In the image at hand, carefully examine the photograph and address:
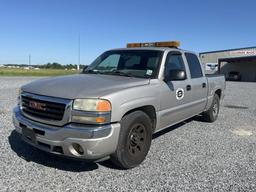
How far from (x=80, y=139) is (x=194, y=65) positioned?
372 cm

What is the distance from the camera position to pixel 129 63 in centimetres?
510

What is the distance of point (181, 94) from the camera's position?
519 cm

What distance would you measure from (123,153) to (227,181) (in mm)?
1489

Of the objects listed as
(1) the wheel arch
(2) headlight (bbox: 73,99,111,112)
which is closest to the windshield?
(1) the wheel arch

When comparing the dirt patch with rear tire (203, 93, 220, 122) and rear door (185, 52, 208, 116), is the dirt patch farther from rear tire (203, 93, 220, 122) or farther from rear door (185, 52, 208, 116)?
rear door (185, 52, 208, 116)

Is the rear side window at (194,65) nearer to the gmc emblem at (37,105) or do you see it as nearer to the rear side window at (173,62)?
the rear side window at (173,62)

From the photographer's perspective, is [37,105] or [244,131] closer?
[37,105]

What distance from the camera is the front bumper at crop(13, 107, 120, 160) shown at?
334 centimetres

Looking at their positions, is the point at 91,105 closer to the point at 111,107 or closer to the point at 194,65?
the point at 111,107

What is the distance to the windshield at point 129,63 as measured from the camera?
4.71 metres

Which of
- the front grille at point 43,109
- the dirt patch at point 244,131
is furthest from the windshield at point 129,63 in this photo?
the dirt patch at point 244,131

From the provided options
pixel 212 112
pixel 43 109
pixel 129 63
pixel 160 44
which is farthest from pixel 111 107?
pixel 212 112

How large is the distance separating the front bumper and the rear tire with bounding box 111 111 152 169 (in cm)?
18

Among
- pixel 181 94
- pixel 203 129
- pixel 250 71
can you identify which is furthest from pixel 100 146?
pixel 250 71
